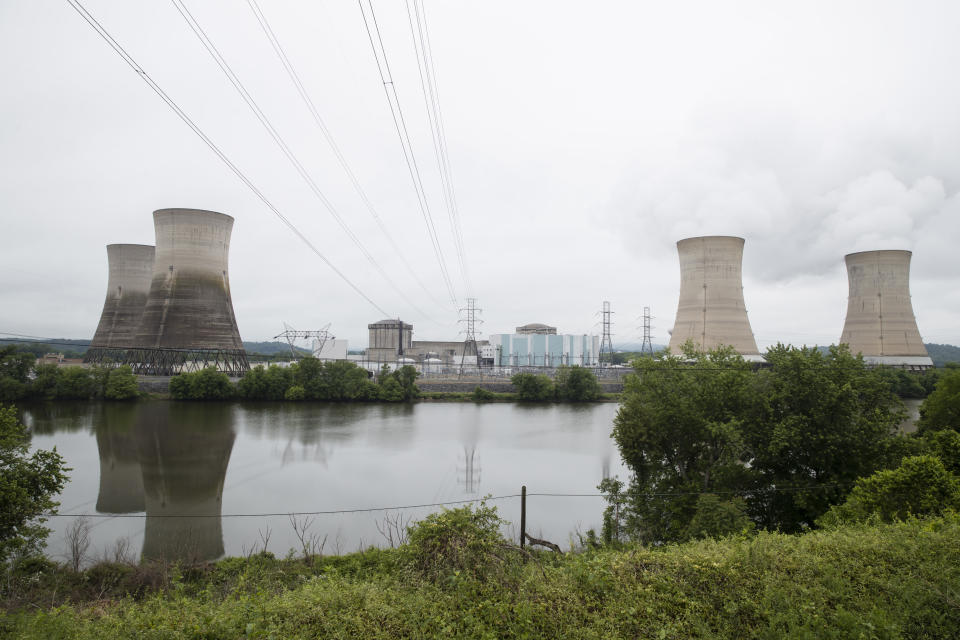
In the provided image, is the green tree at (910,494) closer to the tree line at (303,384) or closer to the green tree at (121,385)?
the tree line at (303,384)

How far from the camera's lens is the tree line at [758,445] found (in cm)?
554

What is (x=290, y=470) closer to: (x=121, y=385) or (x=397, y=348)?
(x=121, y=385)

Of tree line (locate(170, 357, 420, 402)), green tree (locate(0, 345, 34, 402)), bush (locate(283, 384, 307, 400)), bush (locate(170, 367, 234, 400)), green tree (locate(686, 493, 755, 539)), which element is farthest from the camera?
bush (locate(283, 384, 307, 400))

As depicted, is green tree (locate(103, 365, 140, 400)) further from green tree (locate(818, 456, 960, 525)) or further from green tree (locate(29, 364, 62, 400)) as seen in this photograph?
green tree (locate(818, 456, 960, 525))

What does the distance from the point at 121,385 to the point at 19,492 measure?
1866 cm

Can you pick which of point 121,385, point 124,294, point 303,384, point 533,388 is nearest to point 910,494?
point 533,388

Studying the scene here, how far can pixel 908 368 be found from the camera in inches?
862

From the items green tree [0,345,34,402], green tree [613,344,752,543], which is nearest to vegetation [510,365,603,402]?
green tree [613,344,752,543]

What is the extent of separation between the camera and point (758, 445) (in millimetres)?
6203

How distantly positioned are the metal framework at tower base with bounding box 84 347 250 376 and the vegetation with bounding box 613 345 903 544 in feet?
65.8

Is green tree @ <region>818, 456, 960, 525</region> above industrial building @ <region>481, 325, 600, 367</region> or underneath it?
underneath

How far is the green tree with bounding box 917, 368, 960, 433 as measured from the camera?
8453mm

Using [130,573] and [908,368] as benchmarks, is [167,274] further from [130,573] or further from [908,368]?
[908,368]

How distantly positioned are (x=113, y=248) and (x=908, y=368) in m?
38.9
